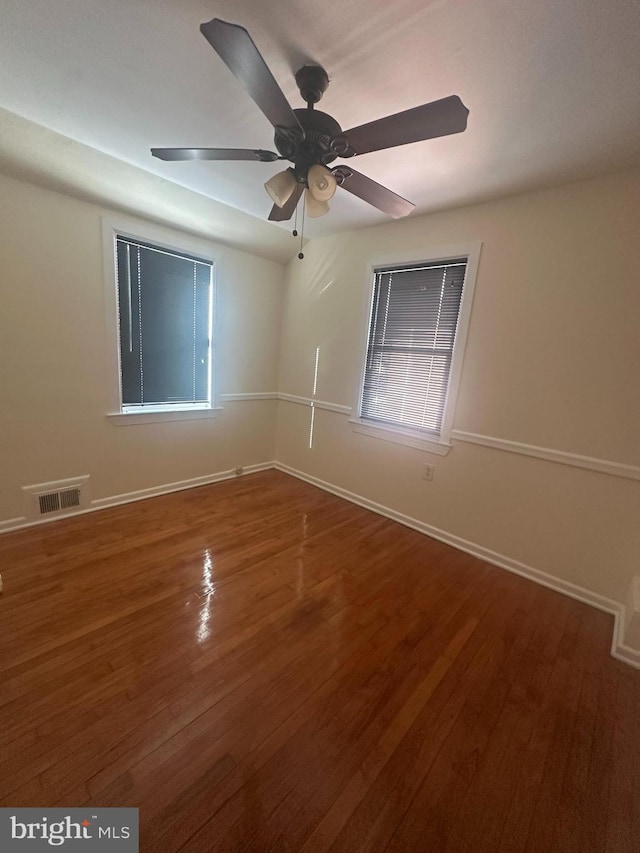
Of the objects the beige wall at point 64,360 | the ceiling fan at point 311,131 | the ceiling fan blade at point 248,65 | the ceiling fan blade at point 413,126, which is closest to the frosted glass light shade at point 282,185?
the ceiling fan at point 311,131

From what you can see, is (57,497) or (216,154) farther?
(57,497)

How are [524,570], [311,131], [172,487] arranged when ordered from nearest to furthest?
[311,131] → [524,570] → [172,487]

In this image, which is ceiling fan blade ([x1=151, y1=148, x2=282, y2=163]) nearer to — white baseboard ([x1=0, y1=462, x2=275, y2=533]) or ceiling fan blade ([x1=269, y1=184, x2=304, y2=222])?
ceiling fan blade ([x1=269, y1=184, x2=304, y2=222])

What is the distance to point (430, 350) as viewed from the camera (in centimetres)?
267

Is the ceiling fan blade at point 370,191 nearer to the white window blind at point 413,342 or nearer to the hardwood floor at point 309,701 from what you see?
the white window blind at point 413,342

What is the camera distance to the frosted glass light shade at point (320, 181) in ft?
4.33

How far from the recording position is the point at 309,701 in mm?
1350

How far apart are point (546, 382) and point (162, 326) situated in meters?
3.12

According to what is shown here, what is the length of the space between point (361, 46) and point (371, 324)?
1.89 m

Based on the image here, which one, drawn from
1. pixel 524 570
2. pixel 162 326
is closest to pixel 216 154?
pixel 162 326

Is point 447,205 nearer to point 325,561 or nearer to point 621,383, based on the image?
point 621,383

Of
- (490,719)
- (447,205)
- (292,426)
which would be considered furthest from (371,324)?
(490,719)

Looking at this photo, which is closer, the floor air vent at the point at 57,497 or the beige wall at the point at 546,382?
the beige wall at the point at 546,382

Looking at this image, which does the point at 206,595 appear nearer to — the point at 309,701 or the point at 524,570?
the point at 309,701
